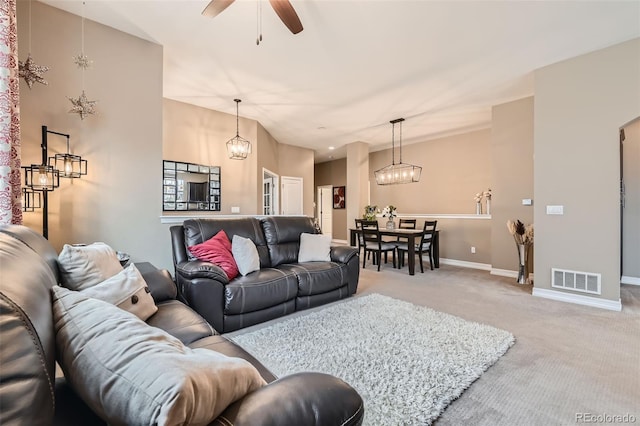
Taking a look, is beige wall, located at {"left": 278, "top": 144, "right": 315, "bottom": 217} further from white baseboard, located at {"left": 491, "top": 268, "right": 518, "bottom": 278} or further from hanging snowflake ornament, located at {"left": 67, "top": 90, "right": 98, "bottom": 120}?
hanging snowflake ornament, located at {"left": 67, "top": 90, "right": 98, "bottom": 120}

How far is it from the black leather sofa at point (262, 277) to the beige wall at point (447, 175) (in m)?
3.90

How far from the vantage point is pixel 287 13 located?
2170mm

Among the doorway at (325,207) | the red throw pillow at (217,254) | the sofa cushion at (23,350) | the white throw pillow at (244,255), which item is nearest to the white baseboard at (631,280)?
the white throw pillow at (244,255)

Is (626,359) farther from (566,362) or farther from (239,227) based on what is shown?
(239,227)

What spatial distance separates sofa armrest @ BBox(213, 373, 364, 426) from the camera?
0.60 metres

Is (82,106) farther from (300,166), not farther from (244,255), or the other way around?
(300,166)

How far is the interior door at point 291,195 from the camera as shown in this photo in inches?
297

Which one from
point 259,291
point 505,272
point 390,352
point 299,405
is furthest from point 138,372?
point 505,272

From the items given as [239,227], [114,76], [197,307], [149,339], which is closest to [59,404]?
[149,339]

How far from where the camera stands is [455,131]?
20.1 feet

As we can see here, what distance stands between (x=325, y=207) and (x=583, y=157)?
737 centimetres

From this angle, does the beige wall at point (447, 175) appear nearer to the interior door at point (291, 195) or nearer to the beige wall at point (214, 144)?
the interior door at point (291, 195)

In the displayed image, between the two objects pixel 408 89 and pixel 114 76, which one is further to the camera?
pixel 408 89

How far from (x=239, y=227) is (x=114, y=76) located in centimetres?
205
